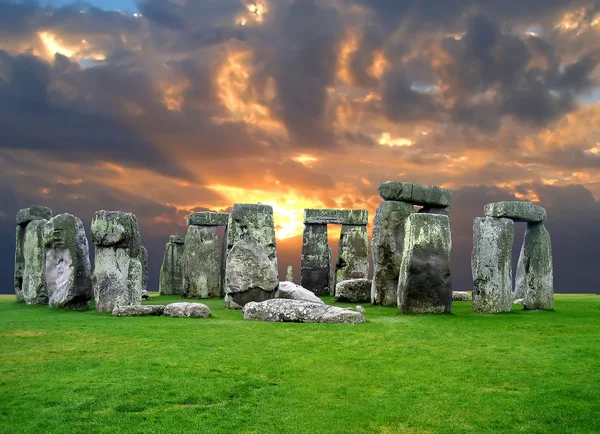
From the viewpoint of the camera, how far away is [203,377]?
723cm

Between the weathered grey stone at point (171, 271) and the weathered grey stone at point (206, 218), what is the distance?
330 cm

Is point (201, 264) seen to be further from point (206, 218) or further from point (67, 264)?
point (67, 264)

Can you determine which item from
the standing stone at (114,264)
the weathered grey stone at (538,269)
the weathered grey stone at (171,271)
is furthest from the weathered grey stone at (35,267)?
the weathered grey stone at (538,269)

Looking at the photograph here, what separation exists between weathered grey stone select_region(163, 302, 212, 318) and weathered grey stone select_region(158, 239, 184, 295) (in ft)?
39.1

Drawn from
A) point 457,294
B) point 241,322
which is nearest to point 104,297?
point 241,322

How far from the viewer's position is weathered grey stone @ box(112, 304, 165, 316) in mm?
13234

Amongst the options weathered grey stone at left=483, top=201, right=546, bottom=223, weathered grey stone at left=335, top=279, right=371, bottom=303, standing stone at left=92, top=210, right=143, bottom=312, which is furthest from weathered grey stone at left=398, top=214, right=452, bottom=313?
standing stone at left=92, top=210, right=143, bottom=312

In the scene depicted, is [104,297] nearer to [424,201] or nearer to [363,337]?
[363,337]

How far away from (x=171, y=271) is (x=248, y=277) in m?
10.4

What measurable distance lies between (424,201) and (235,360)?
440 inches

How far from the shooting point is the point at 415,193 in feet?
57.9

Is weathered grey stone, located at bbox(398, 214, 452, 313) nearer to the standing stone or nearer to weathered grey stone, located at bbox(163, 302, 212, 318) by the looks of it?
weathered grey stone, located at bbox(163, 302, 212, 318)

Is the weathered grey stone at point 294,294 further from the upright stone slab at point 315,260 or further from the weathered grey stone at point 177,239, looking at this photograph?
the weathered grey stone at point 177,239

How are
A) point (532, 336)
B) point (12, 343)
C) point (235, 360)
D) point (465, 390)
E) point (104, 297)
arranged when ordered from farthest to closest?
point (104, 297), point (532, 336), point (12, 343), point (235, 360), point (465, 390)
